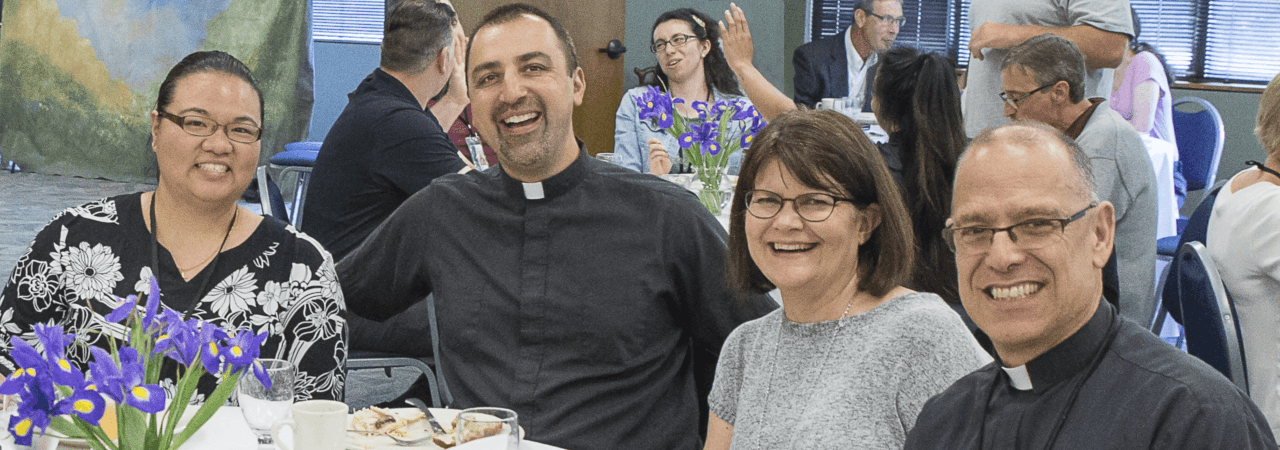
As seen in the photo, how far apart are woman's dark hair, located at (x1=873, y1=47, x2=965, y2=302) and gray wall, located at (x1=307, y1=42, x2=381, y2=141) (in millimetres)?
6830

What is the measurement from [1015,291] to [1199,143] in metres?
5.59

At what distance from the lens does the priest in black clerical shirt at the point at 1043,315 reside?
1161 mm

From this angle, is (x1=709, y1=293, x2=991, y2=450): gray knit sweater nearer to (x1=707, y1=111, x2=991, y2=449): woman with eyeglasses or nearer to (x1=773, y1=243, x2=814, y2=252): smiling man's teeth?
(x1=707, y1=111, x2=991, y2=449): woman with eyeglasses

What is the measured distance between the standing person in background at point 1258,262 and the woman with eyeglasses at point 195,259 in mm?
1822

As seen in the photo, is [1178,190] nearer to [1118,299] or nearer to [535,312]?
[1118,299]

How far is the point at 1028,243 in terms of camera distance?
1246 millimetres

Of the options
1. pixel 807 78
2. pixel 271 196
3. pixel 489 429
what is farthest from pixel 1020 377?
pixel 807 78

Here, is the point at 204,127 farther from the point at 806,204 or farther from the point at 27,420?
the point at 806,204

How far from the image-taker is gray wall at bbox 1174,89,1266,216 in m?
7.48

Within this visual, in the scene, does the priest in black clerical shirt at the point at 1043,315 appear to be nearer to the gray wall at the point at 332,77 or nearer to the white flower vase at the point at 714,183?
the white flower vase at the point at 714,183

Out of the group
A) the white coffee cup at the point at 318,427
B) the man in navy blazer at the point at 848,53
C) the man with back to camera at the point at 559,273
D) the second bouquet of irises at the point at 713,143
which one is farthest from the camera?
the man in navy blazer at the point at 848,53

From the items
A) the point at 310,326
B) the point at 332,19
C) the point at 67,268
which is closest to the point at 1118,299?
the point at 310,326

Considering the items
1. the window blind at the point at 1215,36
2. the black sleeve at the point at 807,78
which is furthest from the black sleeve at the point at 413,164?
the window blind at the point at 1215,36

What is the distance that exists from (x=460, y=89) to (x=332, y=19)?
18.1 ft
